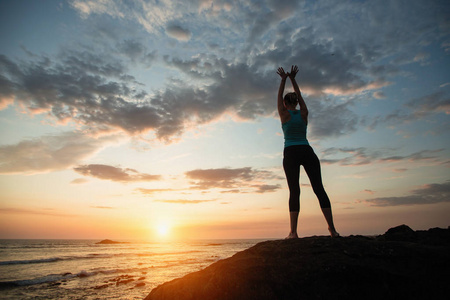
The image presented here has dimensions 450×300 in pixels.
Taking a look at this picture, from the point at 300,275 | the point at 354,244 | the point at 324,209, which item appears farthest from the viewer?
the point at 324,209

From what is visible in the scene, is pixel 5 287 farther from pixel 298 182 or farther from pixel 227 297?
pixel 298 182

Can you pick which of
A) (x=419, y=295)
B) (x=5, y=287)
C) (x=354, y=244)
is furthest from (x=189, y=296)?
(x=5, y=287)

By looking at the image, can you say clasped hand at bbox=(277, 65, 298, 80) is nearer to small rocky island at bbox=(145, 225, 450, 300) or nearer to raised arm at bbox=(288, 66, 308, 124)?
raised arm at bbox=(288, 66, 308, 124)

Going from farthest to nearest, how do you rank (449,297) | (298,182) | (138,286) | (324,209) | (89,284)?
1. (89,284)
2. (138,286)
3. (298,182)
4. (324,209)
5. (449,297)

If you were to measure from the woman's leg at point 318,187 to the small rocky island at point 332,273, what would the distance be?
0.61 m

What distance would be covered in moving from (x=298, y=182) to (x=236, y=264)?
2.03 m

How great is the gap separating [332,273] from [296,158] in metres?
2.19

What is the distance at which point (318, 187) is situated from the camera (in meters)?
4.55

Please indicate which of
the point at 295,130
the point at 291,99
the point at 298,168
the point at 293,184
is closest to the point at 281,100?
the point at 291,99

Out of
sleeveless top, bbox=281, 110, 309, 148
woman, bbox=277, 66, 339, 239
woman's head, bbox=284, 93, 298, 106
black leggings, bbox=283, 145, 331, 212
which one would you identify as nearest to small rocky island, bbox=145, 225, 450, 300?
woman, bbox=277, 66, 339, 239

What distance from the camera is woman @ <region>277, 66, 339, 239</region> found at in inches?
175

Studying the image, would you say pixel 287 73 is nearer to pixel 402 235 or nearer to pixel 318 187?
pixel 318 187

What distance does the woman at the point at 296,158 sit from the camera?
4.45 meters

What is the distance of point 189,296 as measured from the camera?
3.71 metres
